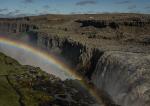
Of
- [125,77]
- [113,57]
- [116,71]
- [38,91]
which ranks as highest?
[113,57]

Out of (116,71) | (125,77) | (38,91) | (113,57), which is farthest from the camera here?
(38,91)

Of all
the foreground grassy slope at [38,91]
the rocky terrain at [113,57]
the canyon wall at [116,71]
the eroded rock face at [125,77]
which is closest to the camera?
the eroded rock face at [125,77]

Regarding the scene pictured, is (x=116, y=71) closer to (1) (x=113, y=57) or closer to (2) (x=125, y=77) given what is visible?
(2) (x=125, y=77)

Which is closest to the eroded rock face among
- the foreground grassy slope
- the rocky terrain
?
the rocky terrain

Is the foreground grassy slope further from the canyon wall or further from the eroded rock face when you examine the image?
the canyon wall

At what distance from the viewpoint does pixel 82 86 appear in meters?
80.0

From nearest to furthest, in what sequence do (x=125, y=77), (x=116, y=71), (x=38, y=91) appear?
(x=125, y=77)
(x=116, y=71)
(x=38, y=91)

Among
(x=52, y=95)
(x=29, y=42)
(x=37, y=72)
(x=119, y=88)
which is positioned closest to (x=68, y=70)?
(x=37, y=72)

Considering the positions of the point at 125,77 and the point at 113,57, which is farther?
the point at 113,57

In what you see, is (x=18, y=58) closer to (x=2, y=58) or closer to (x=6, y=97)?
(x=2, y=58)

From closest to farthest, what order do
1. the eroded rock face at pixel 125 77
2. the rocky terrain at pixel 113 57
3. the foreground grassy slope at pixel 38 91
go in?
the eroded rock face at pixel 125 77 < the rocky terrain at pixel 113 57 < the foreground grassy slope at pixel 38 91

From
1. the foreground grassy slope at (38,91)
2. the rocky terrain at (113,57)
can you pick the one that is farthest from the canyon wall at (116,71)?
the foreground grassy slope at (38,91)

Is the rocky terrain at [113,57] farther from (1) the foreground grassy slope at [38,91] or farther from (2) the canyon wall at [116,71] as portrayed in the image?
(1) the foreground grassy slope at [38,91]

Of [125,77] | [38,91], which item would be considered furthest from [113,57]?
[38,91]
